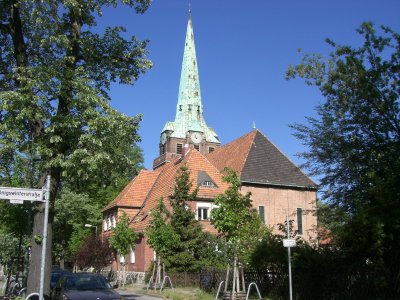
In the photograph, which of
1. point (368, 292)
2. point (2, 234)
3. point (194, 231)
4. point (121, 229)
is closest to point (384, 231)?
point (368, 292)

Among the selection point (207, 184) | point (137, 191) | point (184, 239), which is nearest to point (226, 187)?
point (207, 184)

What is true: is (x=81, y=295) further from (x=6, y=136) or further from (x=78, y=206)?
(x=78, y=206)

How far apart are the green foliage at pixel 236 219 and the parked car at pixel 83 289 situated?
503cm

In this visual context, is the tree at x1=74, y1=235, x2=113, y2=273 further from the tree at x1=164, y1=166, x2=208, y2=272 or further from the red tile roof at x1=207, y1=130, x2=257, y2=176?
the red tile roof at x1=207, y1=130, x2=257, y2=176

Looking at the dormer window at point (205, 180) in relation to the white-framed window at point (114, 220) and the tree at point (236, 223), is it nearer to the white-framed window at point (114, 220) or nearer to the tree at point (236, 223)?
the white-framed window at point (114, 220)

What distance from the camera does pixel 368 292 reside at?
1506 centimetres

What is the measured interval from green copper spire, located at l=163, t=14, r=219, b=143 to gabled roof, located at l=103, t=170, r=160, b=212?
32493 mm

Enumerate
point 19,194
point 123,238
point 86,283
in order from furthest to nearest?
point 123,238 < point 86,283 < point 19,194

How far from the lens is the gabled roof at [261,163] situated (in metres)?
41.8

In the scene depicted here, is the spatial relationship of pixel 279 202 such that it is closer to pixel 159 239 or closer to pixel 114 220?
pixel 114 220

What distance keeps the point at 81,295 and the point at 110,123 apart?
214 inches

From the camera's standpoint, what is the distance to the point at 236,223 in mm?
19000

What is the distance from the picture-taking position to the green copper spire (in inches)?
3184

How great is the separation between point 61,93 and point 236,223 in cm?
854
